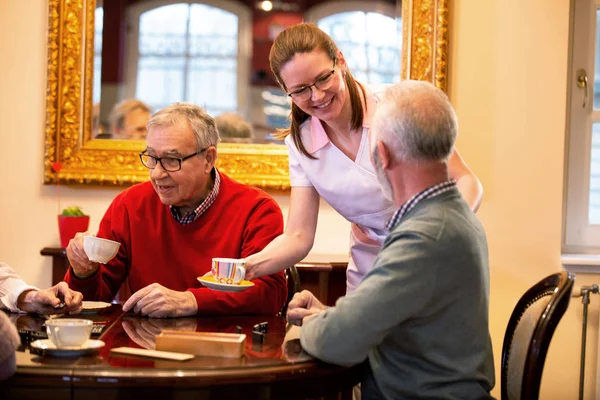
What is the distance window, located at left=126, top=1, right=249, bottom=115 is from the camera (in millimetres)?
3727

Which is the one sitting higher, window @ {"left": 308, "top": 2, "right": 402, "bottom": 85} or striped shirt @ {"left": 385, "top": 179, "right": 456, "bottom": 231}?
window @ {"left": 308, "top": 2, "right": 402, "bottom": 85}

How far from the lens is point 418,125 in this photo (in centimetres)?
162

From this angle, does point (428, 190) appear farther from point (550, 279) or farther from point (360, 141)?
point (360, 141)

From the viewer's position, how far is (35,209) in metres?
3.71

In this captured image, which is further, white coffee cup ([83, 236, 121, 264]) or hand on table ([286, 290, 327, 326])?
white coffee cup ([83, 236, 121, 264])

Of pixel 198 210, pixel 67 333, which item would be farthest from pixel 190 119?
pixel 67 333

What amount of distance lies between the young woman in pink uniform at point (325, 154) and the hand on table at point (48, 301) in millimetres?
482

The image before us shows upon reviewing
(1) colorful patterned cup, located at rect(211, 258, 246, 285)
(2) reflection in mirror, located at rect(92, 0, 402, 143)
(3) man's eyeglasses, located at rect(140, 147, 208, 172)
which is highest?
(2) reflection in mirror, located at rect(92, 0, 402, 143)

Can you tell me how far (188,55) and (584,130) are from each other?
1.97 m

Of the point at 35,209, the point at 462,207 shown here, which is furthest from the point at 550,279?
the point at 35,209

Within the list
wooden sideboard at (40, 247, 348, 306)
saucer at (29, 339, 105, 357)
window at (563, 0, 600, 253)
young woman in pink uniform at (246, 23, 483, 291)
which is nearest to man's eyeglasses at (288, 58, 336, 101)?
young woman in pink uniform at (246, 23, 483, 291)

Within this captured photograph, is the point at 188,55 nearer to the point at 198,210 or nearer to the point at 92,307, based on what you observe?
the point at 198,210

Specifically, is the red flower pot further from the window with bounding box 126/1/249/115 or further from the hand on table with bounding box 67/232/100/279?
the hand on table with bounding box 67/232/100/279

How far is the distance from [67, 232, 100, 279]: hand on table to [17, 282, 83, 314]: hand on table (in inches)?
6.3
